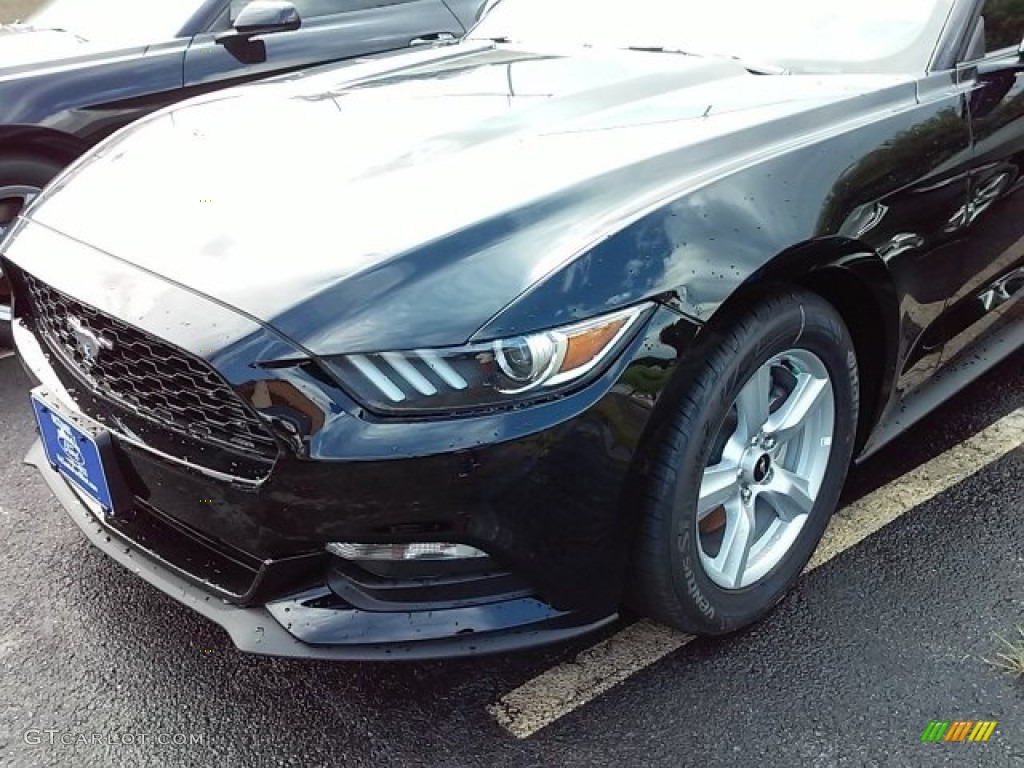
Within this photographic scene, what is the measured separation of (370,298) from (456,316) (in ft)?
0.52

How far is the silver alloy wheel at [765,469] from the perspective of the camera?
222cm

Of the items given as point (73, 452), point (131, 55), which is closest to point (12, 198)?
point (131, 55)

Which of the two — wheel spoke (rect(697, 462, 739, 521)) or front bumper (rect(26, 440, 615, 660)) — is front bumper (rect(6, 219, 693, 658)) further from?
wheel spoke (rect(697, 462, 739, 521))

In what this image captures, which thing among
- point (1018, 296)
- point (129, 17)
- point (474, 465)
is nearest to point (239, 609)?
point (474, 465)

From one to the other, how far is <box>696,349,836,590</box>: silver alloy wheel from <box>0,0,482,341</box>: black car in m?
1.99

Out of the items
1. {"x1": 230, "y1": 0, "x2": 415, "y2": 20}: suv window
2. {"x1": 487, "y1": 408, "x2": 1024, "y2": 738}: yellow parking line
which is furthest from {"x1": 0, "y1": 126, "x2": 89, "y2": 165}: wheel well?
{"x1": 487, "y1": 408, "x2": 1024, "y2": 738}: yellow parking line

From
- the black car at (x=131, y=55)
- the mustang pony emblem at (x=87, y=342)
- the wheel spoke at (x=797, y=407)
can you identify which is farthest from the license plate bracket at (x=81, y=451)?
the black car at (x=131, y=55)

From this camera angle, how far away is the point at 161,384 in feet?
6.33

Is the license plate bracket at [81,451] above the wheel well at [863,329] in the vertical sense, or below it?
below

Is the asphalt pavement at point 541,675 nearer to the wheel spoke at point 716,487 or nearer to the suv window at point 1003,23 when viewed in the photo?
the wheel spoke at point 716,487

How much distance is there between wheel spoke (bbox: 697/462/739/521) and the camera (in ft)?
7.06

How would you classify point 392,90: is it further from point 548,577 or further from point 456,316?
point 548,577

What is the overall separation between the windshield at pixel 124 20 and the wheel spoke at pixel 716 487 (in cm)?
319

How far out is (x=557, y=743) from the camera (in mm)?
2080
